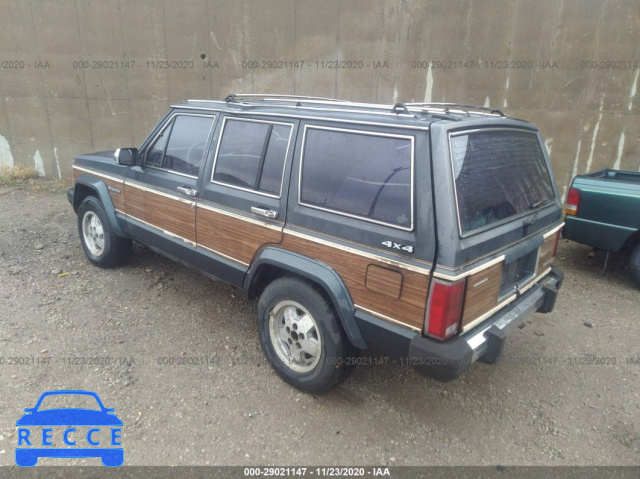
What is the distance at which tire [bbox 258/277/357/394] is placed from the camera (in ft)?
8.89

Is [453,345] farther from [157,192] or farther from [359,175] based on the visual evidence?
[157,192]

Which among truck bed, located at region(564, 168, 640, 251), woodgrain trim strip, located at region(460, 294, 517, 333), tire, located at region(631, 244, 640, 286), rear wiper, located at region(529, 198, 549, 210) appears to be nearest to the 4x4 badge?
woodgrain trim strip, located at region(460, 294, 517, 333)

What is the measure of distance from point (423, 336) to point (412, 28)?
19.7 feet

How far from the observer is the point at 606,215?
4.57 m

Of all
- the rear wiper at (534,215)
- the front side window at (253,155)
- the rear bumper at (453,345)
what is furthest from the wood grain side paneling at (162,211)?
the rear wiper at (534,215)

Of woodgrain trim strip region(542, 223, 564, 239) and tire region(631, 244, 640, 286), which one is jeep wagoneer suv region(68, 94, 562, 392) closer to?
woodgrain trim strip region(542, 223, 564, 239)

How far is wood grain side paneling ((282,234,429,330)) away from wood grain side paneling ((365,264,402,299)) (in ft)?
0.06

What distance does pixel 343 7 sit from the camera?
7.00 metres

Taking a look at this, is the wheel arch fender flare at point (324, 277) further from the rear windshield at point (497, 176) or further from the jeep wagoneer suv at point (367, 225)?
the rear windshield at point (497, 176)

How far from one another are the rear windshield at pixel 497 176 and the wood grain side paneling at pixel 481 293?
0.87 ft

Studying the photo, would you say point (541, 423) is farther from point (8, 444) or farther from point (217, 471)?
point (8, 444)

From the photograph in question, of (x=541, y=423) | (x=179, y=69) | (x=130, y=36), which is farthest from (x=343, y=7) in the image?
(x=541, y=423)

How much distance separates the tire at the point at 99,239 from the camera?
14.8 feet

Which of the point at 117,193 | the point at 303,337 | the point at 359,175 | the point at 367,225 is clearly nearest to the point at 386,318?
the point at 367,225
